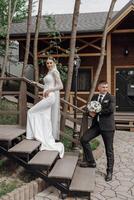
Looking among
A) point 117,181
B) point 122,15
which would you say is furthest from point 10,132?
point 122,15

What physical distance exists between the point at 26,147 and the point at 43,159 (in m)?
0.42

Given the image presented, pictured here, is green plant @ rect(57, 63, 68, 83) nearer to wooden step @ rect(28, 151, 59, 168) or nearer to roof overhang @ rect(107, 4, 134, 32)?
roof overhang @ rect(107, 4, 134, 32)

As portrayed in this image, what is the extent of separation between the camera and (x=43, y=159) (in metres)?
6.33

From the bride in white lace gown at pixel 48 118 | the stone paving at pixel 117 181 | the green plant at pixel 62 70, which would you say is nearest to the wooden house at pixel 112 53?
the green plant at pixel 62 70

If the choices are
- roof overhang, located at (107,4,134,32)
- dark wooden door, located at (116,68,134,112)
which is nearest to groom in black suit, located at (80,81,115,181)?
roof overhang, located at (107,4,134,32)

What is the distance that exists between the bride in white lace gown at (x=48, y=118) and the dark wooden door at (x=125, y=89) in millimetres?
10512

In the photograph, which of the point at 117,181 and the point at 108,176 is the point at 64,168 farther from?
the point at 117,181

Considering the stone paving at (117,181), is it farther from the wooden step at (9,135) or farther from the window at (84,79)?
the window at (84,79)

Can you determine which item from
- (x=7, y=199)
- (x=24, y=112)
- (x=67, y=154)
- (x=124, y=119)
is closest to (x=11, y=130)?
(x=24, y=112)

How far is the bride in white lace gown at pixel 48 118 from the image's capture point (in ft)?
23.9

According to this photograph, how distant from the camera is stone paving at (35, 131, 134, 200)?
20.4 feet

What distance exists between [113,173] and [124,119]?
7.39m

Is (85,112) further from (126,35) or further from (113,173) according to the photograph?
(126,35)

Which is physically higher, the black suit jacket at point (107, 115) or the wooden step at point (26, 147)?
the black suit jacket at point (107, 115)
